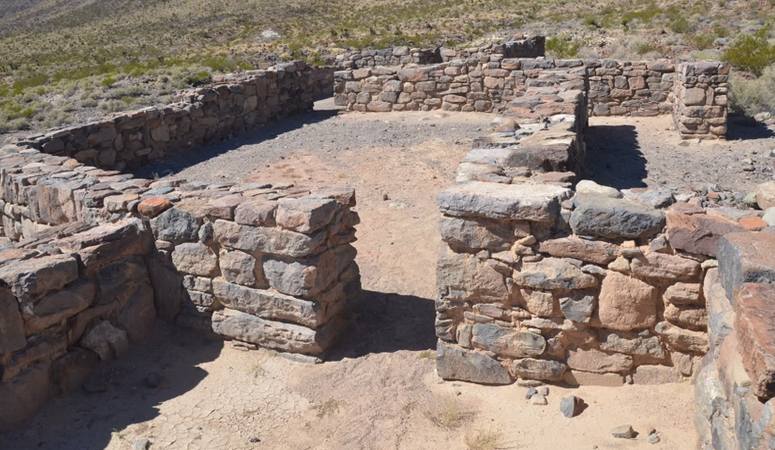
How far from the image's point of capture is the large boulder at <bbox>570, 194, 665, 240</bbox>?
3.96 meters

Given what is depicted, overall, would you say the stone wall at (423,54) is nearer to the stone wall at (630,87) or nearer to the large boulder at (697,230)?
the stone wall at (630,87)

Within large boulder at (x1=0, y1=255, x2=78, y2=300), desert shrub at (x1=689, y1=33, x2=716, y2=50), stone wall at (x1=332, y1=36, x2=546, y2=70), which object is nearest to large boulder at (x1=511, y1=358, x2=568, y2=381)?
large boulder at (x1=0, y1=255, x2=78, y2=300)

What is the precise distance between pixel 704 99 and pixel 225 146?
26.6 feet

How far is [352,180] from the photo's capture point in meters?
10.0

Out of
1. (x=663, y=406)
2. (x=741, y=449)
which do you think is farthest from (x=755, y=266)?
(x=663, y=406)

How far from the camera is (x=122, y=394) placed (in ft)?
15.9

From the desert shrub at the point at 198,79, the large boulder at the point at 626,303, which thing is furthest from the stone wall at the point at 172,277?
the desert shrub at the point at 198,79

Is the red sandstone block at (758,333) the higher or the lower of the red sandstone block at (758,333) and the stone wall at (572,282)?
the higher

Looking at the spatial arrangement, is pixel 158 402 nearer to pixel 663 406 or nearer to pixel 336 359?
pixel 336 359

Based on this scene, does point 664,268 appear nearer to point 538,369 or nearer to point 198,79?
point 538,369

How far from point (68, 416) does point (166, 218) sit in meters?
1.59

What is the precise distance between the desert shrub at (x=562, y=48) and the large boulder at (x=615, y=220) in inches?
698

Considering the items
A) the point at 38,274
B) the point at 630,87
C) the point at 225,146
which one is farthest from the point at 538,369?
the point at 630,87

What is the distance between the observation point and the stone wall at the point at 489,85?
12992mm
